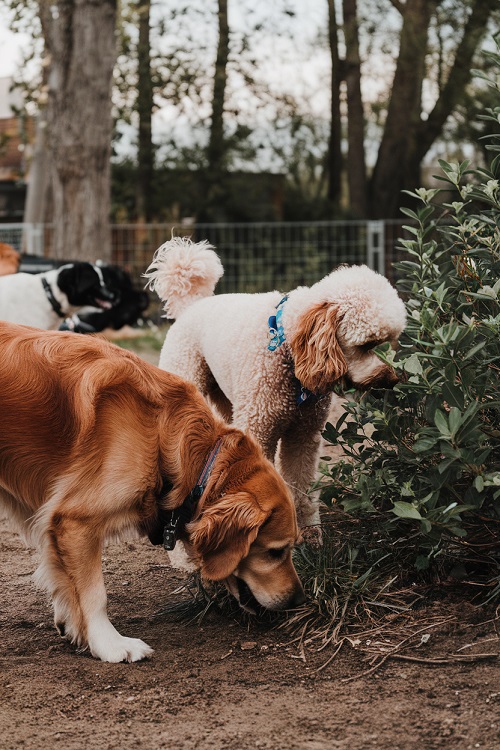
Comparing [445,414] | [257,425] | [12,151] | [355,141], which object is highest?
[12,151]

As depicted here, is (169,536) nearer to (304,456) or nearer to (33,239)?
(304,456)

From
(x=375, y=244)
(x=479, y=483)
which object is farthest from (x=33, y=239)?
(x=479, y=483)

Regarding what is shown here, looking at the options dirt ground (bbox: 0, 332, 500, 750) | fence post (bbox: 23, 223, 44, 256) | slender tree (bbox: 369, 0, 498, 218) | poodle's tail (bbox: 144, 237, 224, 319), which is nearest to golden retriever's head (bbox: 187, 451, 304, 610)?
dirt ground (bbox: 0, 332, 500, 750)

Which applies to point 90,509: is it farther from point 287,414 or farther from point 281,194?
point 281,194

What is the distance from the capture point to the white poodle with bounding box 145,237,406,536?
156 inches

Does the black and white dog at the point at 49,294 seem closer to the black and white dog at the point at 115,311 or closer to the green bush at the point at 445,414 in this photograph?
the black and white dog at the point at 115,311

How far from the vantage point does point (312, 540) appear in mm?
4141

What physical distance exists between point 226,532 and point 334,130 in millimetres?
16182

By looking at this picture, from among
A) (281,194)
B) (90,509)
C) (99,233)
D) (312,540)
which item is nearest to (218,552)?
(90,509)

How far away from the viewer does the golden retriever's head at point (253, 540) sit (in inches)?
122

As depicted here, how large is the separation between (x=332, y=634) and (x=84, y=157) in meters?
8.84

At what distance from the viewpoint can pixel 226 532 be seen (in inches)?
122

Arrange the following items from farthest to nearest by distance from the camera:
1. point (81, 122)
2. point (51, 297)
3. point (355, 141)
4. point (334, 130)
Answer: point (334, 130), point (355, 141), point (81, 122), point (51, 297)

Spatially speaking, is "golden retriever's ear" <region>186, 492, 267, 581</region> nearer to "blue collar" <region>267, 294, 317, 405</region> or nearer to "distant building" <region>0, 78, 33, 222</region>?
"blue collar" <region>267, 294, 317, 405</region>
